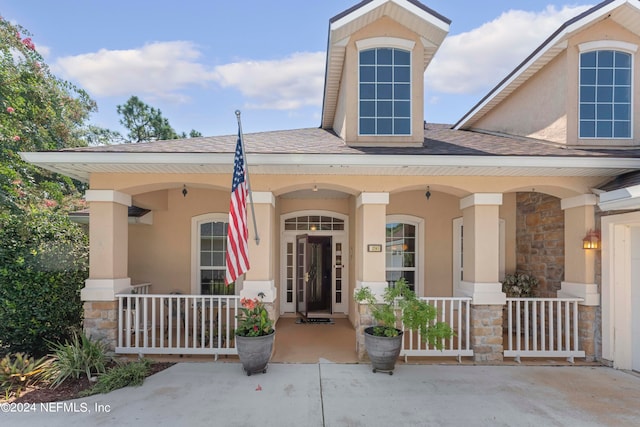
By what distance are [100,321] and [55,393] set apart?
1.25 m

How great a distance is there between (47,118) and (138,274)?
4367 mm

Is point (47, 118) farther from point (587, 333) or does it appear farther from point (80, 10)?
point (587, 333)

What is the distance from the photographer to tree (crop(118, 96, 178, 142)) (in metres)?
21.8

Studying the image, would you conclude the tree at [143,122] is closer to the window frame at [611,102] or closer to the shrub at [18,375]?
the shrub at [18,375]

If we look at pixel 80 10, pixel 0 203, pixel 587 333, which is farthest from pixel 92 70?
pixel 587 333

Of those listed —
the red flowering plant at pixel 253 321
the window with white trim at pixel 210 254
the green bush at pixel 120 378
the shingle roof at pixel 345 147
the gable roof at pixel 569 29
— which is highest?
the gable roof at pixel 569 29

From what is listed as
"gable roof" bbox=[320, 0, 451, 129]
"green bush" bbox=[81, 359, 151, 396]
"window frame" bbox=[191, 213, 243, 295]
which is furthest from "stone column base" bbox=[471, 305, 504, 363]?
"window frame" bbox=[191, 213, 243, 295]

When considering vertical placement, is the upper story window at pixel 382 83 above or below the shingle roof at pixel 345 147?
above

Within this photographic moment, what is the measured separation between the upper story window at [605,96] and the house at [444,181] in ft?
0.07

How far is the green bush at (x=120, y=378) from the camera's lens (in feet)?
13.2

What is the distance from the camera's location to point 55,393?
3971 millimetres

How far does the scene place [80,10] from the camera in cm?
788

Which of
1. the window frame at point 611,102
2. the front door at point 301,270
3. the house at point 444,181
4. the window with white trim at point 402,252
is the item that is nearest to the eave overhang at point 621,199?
the house at point 444,181

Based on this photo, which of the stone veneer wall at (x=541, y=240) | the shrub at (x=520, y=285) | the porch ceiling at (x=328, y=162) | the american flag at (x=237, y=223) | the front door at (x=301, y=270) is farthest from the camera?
the front door at (x=301, y=270)
